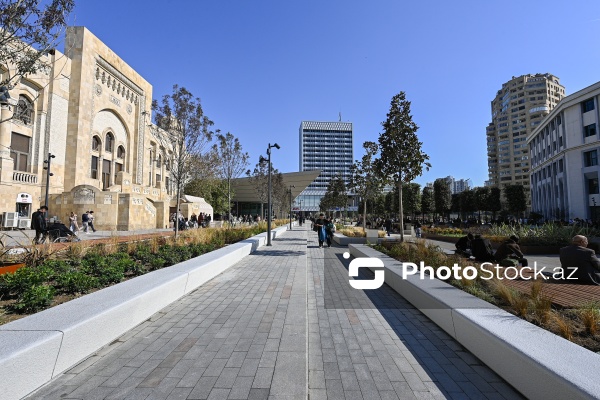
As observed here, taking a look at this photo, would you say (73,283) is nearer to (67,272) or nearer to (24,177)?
(67,272)

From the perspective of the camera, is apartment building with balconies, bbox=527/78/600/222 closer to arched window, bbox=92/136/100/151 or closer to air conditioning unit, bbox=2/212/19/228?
arched window, bbox=92/136/100/151

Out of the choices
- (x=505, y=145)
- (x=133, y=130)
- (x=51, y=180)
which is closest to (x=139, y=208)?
(x=51, y=180)

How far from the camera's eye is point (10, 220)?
832 inches

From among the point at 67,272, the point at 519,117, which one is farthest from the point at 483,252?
the point at 519,117

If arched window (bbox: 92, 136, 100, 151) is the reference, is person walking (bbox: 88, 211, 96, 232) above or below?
below

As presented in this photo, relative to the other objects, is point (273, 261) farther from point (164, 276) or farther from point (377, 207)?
point (377, 207)

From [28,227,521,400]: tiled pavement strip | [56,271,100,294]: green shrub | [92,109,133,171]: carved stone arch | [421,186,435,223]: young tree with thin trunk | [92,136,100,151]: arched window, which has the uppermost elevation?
[92,109,133,171]: carved stone arch

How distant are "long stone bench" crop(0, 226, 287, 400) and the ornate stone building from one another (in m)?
15.4

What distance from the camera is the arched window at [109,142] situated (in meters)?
32.6

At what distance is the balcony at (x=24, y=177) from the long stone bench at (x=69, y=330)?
2501 centimetres

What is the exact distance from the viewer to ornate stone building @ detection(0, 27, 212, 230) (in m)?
23.5

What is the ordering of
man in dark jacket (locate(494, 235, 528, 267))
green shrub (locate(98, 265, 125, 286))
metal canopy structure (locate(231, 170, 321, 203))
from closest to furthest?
green shrub (locate(98, 265, 125, 286)) < man in dark jacket (locate(494, 235, 528, 267)) < metal canopy structure (locate(231, 170, 321, 203))

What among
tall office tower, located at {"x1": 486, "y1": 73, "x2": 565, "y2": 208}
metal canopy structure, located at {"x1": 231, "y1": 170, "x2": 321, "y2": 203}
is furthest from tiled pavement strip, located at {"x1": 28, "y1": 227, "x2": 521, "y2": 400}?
tall office tower, located at {"x1": 486, "y1": 73, "x2": 565, "y2": 208}

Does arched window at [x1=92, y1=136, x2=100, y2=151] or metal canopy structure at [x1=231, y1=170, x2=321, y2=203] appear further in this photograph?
metal canopy structure at [x1=231, y1=170, x2=321, y2=203]
